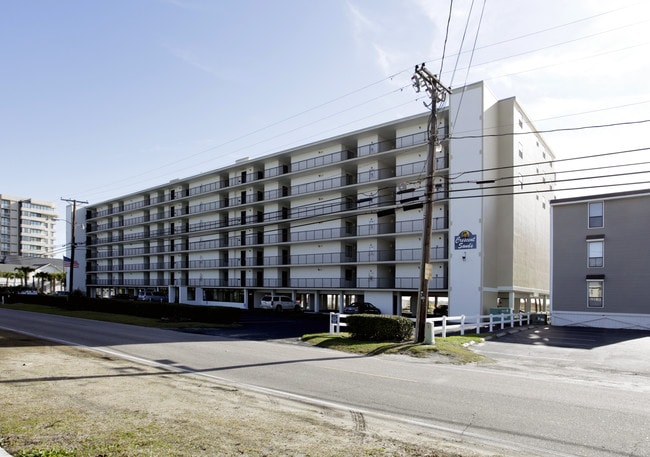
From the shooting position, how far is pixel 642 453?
20.9 feet

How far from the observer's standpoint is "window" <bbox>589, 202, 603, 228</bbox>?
3419 cm

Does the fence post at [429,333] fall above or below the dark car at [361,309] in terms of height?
above

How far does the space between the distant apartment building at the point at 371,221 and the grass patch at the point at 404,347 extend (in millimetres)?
6441

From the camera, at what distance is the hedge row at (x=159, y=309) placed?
3105cm

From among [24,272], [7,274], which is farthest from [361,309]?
[7,274]

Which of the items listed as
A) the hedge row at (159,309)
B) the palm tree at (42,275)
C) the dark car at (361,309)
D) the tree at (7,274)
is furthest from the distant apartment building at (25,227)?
the dark car at (361,309)

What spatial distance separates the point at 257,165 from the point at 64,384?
5268 cm

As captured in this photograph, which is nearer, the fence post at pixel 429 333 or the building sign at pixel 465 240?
the fence post at pixel 429 333

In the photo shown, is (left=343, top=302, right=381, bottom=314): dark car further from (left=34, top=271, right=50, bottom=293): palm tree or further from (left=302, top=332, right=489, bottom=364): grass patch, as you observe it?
(left=34, top=271, right=50, bottom=293): palm tree

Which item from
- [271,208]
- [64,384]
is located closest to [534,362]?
[64,384]

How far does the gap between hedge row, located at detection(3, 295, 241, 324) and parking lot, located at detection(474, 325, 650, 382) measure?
54.4 feet

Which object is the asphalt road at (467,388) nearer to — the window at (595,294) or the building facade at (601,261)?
the building facade at (601,261)

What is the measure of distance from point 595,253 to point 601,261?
0.70 metres

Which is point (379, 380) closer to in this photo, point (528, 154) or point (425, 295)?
point (425, 295)
